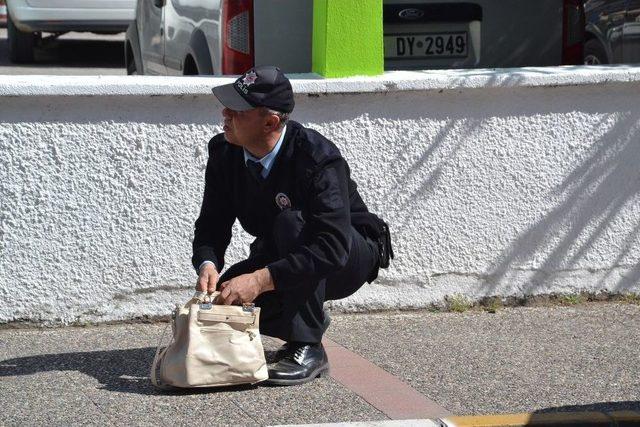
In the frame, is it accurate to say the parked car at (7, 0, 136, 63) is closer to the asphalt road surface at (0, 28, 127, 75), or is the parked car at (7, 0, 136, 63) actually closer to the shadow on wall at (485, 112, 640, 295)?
the asphalt road surface at (0, 28, 127, 75)

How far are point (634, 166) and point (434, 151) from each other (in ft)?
3.54

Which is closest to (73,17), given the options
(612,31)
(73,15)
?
(73,15)

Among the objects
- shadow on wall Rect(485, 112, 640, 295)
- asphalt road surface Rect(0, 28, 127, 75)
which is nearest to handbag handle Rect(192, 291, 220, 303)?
shadow on wall Rect(485, 112, 640, 295)

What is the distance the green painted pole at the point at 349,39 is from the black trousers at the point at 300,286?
1.18m

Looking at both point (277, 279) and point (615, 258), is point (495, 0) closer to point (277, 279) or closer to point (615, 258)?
point (615, 258)

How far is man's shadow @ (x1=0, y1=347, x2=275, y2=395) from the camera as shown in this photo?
5.07 metres

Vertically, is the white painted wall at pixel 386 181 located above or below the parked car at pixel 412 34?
below

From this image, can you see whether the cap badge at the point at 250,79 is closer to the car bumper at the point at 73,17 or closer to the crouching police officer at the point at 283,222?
the crouching police officer at the point at 283,222

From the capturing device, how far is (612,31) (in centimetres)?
889

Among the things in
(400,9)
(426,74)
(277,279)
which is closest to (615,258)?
(426,74)

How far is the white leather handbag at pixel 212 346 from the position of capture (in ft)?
15.8

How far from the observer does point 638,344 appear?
230 inches

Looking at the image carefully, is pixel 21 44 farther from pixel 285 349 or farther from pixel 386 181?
pixel 285 349

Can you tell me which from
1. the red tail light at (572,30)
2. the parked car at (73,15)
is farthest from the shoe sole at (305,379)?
the parked car at (73,15)
